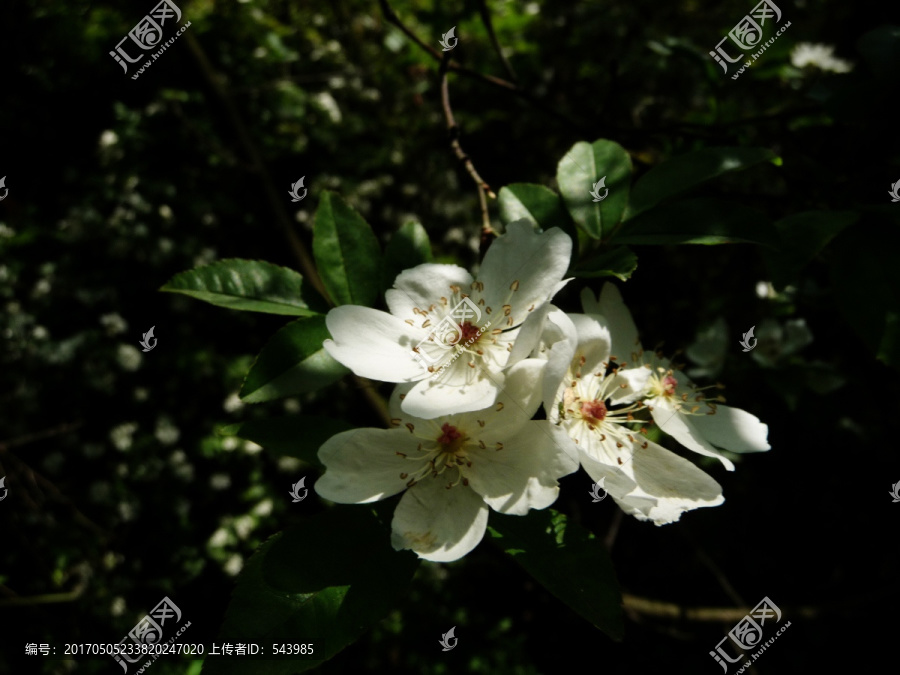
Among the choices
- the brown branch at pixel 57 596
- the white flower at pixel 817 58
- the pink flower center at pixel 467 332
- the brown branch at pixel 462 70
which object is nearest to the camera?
the pink flower center at pixel 467 332

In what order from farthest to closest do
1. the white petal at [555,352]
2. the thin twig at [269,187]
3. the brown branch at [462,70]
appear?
the thin twig at [269,187], the brown branch at [462,70], the white petal at [555,352]

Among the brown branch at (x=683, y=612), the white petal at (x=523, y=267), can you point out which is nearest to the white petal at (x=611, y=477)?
the white petal at (x=523, y=267)

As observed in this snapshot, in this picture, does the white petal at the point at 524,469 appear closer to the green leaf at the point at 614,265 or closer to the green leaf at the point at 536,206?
the green leaf at the point at 614,265

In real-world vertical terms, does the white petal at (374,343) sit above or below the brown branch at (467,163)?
below

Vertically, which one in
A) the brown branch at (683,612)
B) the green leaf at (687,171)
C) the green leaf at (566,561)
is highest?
the green leaf at (687,171)

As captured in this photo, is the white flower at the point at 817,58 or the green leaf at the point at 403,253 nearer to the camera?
the green leaf at the point at 403,253
